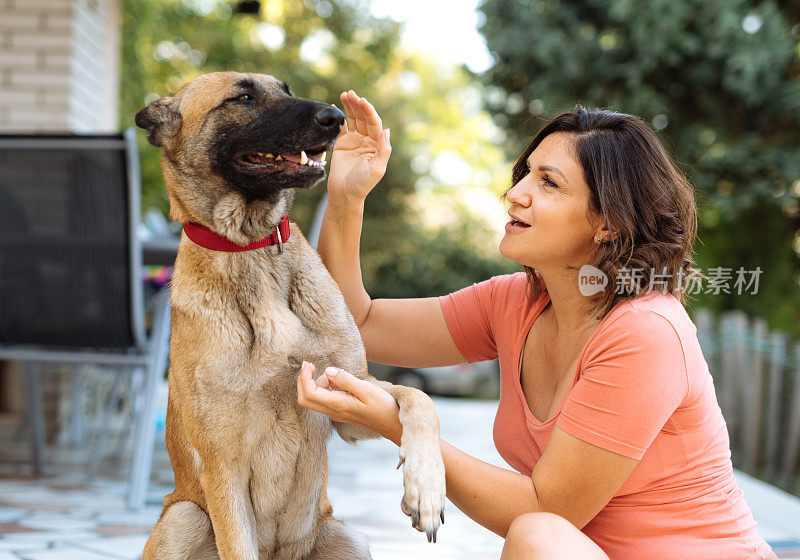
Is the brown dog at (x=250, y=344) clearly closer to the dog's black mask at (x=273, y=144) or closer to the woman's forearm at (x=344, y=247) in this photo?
the dog's black mask at (x=273, y=144)

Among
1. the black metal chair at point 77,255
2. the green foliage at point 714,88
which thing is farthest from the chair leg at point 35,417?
the green foliage at point 714,88

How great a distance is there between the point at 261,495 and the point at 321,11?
15.1m

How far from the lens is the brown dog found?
158 centimetres

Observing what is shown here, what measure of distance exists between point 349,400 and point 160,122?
84 centimetres

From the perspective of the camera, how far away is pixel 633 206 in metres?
1.67

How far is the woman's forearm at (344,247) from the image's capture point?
Result: 1.94m

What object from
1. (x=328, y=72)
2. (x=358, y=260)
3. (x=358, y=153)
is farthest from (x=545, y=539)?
(x=328, y=72)

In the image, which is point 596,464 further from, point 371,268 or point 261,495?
point 371,268

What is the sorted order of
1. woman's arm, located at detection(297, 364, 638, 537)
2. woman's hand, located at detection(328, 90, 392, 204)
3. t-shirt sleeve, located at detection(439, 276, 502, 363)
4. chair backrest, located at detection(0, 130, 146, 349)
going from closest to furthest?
woman's arm, located at detection(297, 364, 638, 537) < woman's hand, located at detection(328, 90, 392, 204) < t-shirt sleeve, located at detection(439, 276, 502, 363) < chair backrest, located at detection(0, 130, 146, 349)

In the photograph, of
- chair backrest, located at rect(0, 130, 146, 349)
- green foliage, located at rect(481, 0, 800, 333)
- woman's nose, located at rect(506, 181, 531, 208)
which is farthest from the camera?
green foliage, located at rect(481, 0, 800, 333)

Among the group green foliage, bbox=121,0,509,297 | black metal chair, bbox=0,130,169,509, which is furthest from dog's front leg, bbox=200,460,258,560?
green foliage, bbox=121,0,509,297

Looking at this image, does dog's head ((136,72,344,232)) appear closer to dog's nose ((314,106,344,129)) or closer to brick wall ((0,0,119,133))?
dog's nose ((314,106,344,129))

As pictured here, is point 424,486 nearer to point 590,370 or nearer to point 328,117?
point 590,370

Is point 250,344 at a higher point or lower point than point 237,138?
lower
